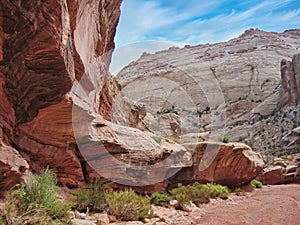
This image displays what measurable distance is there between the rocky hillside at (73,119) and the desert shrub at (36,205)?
533 millimetres

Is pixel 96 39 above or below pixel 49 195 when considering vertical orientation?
above

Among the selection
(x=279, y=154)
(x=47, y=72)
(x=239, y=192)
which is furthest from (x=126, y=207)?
(x=279, y=154)

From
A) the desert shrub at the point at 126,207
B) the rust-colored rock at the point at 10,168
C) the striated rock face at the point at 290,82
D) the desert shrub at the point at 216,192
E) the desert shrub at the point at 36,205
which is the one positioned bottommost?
the desert shrub at the point at 216,192

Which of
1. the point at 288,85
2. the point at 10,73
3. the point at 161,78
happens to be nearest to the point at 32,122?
the point at 10,73

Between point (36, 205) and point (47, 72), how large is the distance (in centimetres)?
298

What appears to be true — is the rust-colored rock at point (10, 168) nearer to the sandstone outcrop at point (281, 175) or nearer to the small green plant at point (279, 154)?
the sandstone outcrop at point (281, 175)

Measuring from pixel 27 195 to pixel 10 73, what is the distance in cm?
270

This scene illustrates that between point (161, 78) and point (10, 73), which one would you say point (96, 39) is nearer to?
point (10, 73)

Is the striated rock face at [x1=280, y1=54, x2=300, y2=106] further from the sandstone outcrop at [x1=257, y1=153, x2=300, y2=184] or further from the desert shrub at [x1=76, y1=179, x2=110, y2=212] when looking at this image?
the desert shrub at [x1=76, y1=179, x2=110, y2=212]

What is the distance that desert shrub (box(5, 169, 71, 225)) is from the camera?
16.7ft

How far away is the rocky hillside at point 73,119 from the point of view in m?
5.46

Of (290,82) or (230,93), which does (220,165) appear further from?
(230,93)

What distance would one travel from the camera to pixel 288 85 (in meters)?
49.0

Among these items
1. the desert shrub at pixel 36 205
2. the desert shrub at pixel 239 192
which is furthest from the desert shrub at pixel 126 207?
the desert shrub at pixel 239 192
